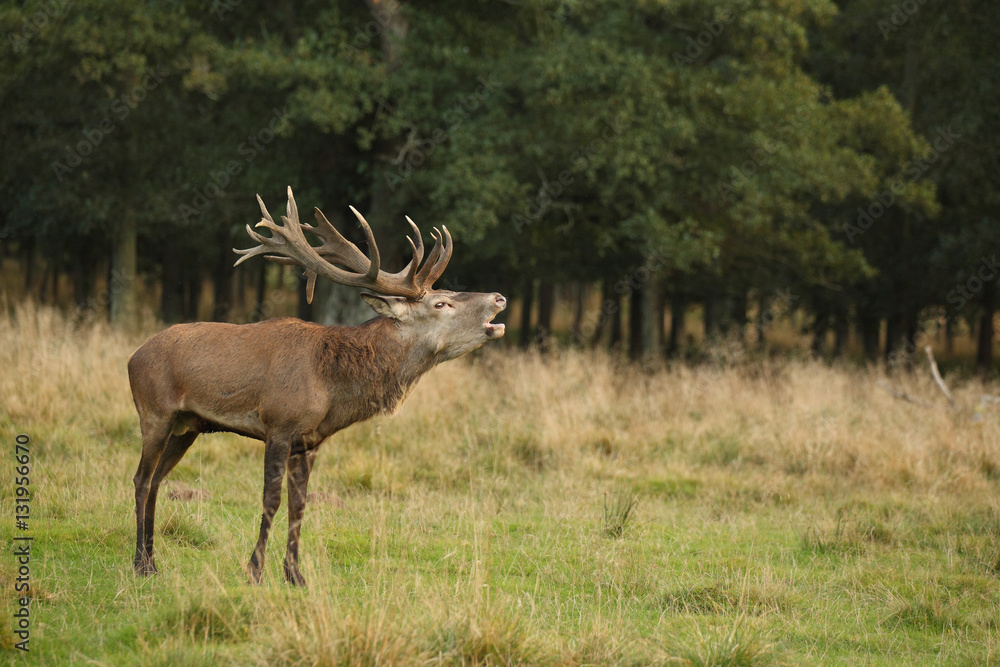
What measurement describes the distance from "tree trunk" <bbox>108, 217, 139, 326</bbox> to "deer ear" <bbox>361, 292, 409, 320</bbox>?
14460mm

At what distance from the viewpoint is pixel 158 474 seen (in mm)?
5574

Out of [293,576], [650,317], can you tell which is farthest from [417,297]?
[650,317]

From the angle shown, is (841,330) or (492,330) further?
(841,330)

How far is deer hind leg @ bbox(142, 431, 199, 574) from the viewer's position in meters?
5.54

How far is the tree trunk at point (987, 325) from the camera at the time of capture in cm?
2230

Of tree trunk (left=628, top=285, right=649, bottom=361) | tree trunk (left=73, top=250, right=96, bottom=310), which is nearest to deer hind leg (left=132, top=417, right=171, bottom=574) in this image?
tree trunk (left=628, top=285, right=649, bottom=361)

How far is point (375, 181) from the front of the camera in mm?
17828

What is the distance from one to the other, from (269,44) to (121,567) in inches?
515

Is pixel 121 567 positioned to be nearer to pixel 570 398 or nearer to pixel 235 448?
pixel 235 448

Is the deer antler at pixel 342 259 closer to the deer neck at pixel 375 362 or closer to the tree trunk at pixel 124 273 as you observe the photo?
the deer neck at pixel 375 362

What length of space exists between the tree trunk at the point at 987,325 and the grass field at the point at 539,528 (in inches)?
414
